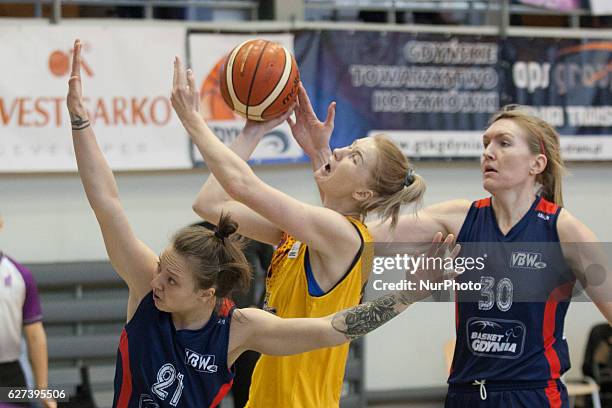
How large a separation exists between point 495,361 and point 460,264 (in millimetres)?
399

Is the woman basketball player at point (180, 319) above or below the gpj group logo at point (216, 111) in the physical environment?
below

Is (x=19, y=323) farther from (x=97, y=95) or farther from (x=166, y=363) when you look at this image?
(x=166, y=363)

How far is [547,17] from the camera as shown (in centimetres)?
788

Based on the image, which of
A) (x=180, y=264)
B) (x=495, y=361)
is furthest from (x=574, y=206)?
(x=180, y=264)

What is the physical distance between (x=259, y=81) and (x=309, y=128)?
31cm

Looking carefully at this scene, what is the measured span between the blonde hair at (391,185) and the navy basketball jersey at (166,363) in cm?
79

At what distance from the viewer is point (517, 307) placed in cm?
347

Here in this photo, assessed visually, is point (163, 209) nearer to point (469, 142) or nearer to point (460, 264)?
point (469, 142)

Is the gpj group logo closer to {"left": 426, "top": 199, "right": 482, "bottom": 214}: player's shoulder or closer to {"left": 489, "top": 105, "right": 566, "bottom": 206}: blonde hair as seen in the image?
{"left": 426, "top": 199, "right": 482, "bottom": 214}: player's shoulder

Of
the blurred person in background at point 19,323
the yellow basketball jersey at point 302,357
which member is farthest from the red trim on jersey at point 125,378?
the blurred person in background at point 19,323

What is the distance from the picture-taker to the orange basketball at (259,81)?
11.4ft

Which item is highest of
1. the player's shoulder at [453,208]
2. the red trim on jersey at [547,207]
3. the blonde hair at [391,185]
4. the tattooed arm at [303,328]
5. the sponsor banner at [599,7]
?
the sponsor banner at [599,7]

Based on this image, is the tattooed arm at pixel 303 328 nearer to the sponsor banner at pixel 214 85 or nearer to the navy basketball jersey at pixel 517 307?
the navy basketball jersey at pixel 517 307

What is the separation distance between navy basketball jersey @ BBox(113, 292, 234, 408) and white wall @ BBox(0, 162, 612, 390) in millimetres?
4276
